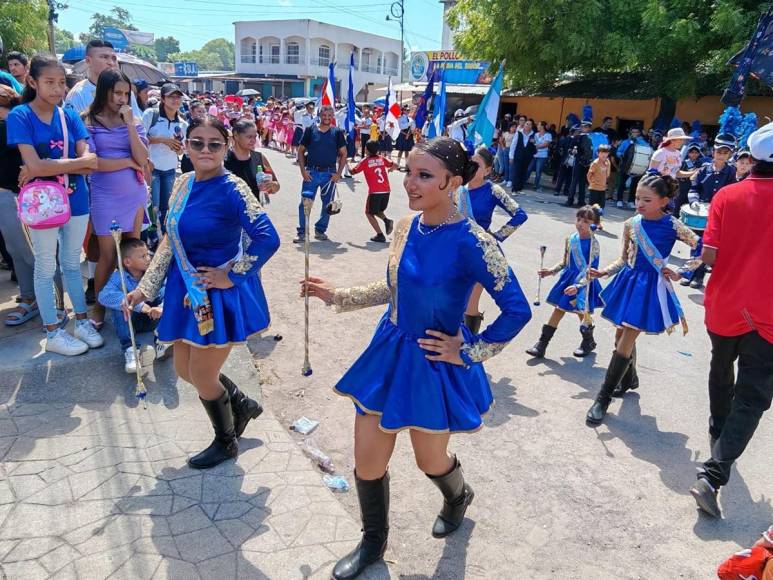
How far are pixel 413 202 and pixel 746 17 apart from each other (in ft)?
47.3

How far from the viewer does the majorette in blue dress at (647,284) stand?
440cm

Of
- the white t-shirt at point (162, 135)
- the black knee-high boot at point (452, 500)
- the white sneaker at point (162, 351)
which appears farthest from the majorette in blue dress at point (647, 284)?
the white t-shirt at point (162, 135)

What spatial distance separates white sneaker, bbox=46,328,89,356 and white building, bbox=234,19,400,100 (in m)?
57.9

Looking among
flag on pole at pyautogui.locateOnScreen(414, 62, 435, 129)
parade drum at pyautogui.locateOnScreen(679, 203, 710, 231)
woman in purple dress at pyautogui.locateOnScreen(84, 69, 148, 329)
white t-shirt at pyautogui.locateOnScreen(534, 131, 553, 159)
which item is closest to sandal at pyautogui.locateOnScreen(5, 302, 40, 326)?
woman in purple dress at pyautogui.locateOnScreen(84, 69, 148, 329)

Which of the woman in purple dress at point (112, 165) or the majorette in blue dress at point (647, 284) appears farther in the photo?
the woman in purple dress at point (112, 165)

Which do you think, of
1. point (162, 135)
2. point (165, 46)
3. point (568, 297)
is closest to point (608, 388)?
point (568, 297)

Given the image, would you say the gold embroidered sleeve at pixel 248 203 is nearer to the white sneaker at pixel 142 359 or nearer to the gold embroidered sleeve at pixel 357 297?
the gold embroidered sleeve at pixel 357 297

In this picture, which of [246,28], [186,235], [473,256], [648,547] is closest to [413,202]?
[473,256]

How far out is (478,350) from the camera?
2.58m

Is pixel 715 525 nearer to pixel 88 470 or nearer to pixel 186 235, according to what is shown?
pixel 186 235

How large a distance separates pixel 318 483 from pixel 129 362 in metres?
1.94

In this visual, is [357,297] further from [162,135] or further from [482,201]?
[162,135]

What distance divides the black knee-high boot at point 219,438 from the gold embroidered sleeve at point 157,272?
71 centimetres

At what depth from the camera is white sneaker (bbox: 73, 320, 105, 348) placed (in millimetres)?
4746
